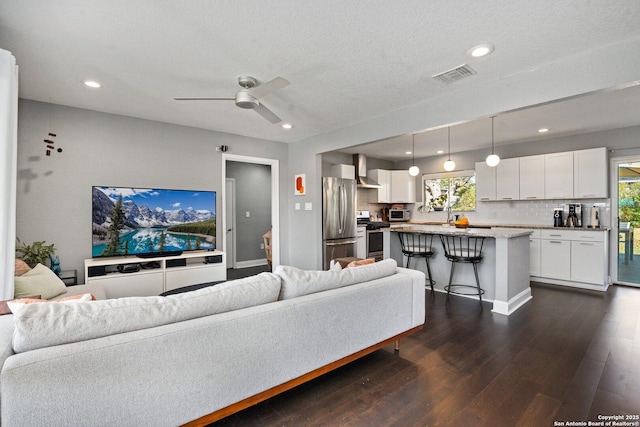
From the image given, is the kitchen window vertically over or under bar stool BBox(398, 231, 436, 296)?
over

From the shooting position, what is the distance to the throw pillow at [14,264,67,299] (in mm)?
2525

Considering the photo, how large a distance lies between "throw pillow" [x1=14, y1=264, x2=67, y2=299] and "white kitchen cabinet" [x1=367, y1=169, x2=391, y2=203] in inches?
230

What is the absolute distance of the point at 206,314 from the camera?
5.48ft

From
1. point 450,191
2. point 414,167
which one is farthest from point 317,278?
point 450,191

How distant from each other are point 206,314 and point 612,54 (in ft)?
11.3

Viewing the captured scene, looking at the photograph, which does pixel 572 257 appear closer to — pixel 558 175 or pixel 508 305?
pixel 558 175

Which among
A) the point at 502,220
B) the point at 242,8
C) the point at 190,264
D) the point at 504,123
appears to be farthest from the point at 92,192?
the point at 502,220

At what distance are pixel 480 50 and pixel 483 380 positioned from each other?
2.52 meters

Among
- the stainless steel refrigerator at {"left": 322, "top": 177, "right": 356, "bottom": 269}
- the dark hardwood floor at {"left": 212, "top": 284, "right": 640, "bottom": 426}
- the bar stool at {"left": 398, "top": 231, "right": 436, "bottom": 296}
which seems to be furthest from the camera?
the stainless steel refrigerator at {"left": 322, "top": 177, "right": 356, "bottom": 269}

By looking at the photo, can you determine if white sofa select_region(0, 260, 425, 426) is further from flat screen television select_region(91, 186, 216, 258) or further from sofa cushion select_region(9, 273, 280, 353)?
flat screen television select_region(91, 186, 216, 258)

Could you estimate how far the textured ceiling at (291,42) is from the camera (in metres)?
1.94

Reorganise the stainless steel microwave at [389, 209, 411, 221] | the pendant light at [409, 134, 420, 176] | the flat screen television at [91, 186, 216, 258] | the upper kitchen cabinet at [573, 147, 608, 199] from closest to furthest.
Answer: the flat screen television at [91, 186, 216, 258] < the upper kitchen cabinet at [573, 147, 608, 199] < the pendant light at [409, 134, 420, 176] < the stainless steel microwave at [389, 209, 411, 221]

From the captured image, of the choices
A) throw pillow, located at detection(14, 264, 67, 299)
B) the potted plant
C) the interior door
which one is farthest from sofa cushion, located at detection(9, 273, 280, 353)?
the interior door

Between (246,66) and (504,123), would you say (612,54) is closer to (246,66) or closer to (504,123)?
(504,123)
